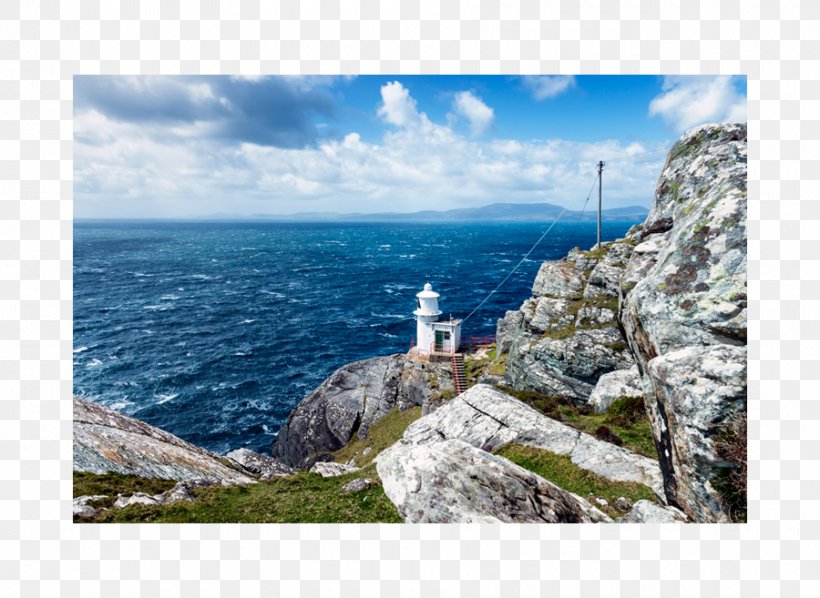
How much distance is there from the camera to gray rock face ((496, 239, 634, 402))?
2589cm

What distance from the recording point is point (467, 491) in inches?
402

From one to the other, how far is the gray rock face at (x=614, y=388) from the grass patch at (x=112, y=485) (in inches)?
789

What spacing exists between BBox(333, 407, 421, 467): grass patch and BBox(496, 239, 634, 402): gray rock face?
→ 9283 mm

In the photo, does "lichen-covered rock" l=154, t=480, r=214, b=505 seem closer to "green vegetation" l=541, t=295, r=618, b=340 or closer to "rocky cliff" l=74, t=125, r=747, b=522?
"rocky cliff" l=74, t=125, r=747, b=522

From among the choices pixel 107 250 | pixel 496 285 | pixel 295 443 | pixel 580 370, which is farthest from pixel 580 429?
pixel 107 250

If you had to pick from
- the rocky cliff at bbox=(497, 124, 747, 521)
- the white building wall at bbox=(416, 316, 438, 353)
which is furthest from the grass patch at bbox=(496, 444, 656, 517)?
the white building wall at bbox=(416, 316, 438, 353)

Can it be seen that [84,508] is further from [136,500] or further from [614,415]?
[614,415]

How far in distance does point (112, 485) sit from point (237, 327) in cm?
5525

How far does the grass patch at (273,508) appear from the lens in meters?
11.4

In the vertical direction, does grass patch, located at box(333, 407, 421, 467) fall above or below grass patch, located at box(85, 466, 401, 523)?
below

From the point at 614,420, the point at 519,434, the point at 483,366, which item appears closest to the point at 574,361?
the point at 614,420

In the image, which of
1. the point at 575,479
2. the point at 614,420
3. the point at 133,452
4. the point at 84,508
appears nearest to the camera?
the point at 84,508

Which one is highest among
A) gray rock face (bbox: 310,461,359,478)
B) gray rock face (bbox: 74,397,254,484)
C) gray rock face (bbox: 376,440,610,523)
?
gray rock face (bbox: 376,440,610,523)

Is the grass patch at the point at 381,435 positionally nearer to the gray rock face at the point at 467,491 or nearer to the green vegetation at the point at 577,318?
the green vegetation at the point at 577,318
